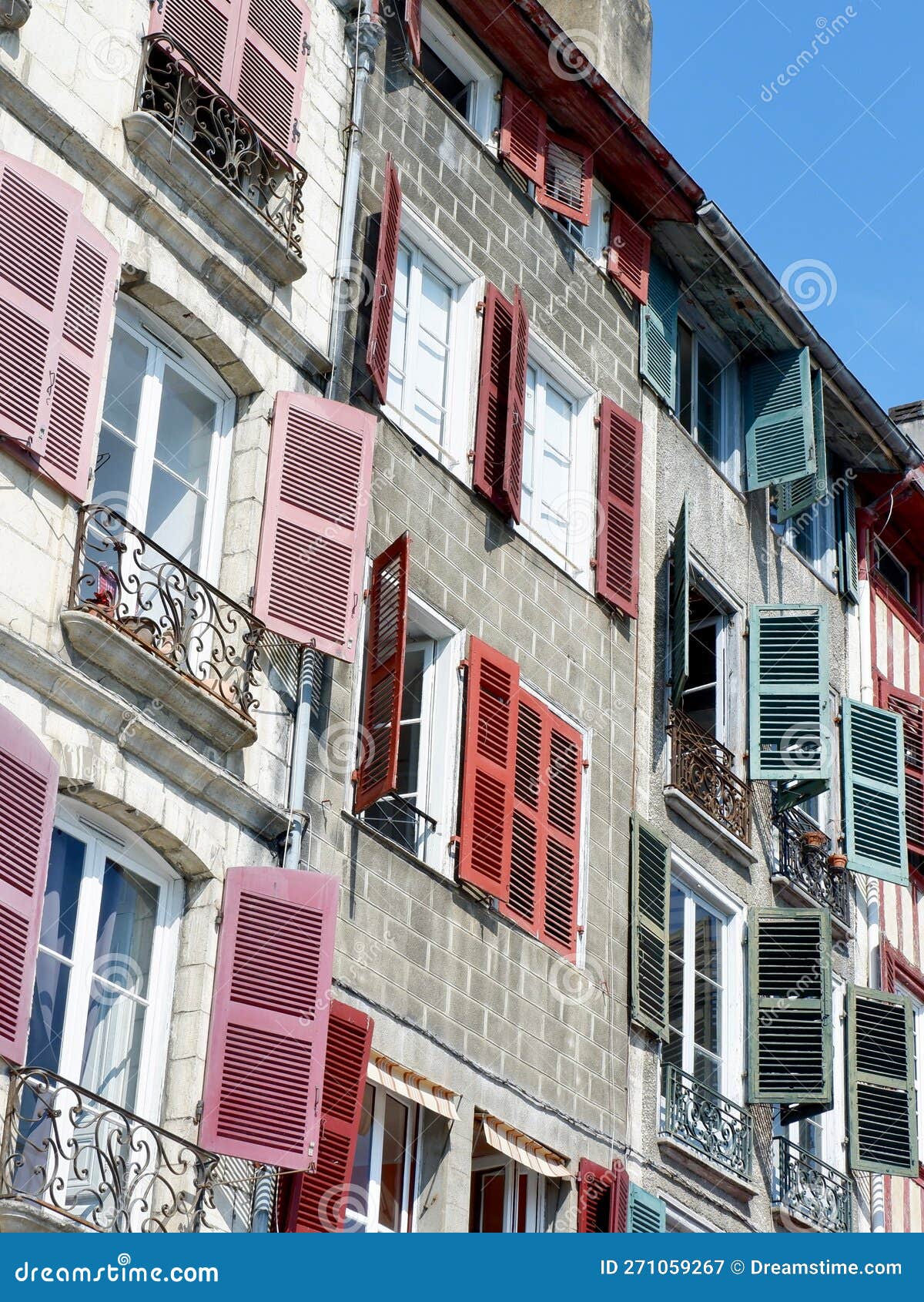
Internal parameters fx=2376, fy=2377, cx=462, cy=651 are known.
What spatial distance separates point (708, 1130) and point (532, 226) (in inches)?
277

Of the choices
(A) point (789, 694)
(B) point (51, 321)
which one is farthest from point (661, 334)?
(B) point (51, 321)

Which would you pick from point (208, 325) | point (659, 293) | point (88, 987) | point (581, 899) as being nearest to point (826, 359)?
point (659, 293)

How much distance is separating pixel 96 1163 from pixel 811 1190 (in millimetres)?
8643

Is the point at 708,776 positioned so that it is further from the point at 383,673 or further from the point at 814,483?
the point at 383,673

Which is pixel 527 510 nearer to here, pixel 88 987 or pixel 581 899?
pixel 581 899

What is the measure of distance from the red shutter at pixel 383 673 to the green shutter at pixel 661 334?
5.39 meters

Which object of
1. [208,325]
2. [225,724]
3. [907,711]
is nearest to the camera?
[225,724]

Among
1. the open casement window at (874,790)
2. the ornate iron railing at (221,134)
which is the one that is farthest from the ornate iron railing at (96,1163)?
the open casement window at (874,790)

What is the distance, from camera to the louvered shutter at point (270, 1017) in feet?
41.1

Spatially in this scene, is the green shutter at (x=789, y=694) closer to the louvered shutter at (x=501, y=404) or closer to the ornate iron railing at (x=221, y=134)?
the louvered shutter at (x=501, y=404)

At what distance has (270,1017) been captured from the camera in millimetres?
12867

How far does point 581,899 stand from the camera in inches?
655

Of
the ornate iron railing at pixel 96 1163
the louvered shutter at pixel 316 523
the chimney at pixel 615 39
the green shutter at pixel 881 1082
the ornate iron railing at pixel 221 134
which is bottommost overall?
the ornate iron railing at pixel 96 1163

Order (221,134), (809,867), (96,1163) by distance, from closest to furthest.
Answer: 1. (96,1163)
2. (221,134)
3. (809,867)
